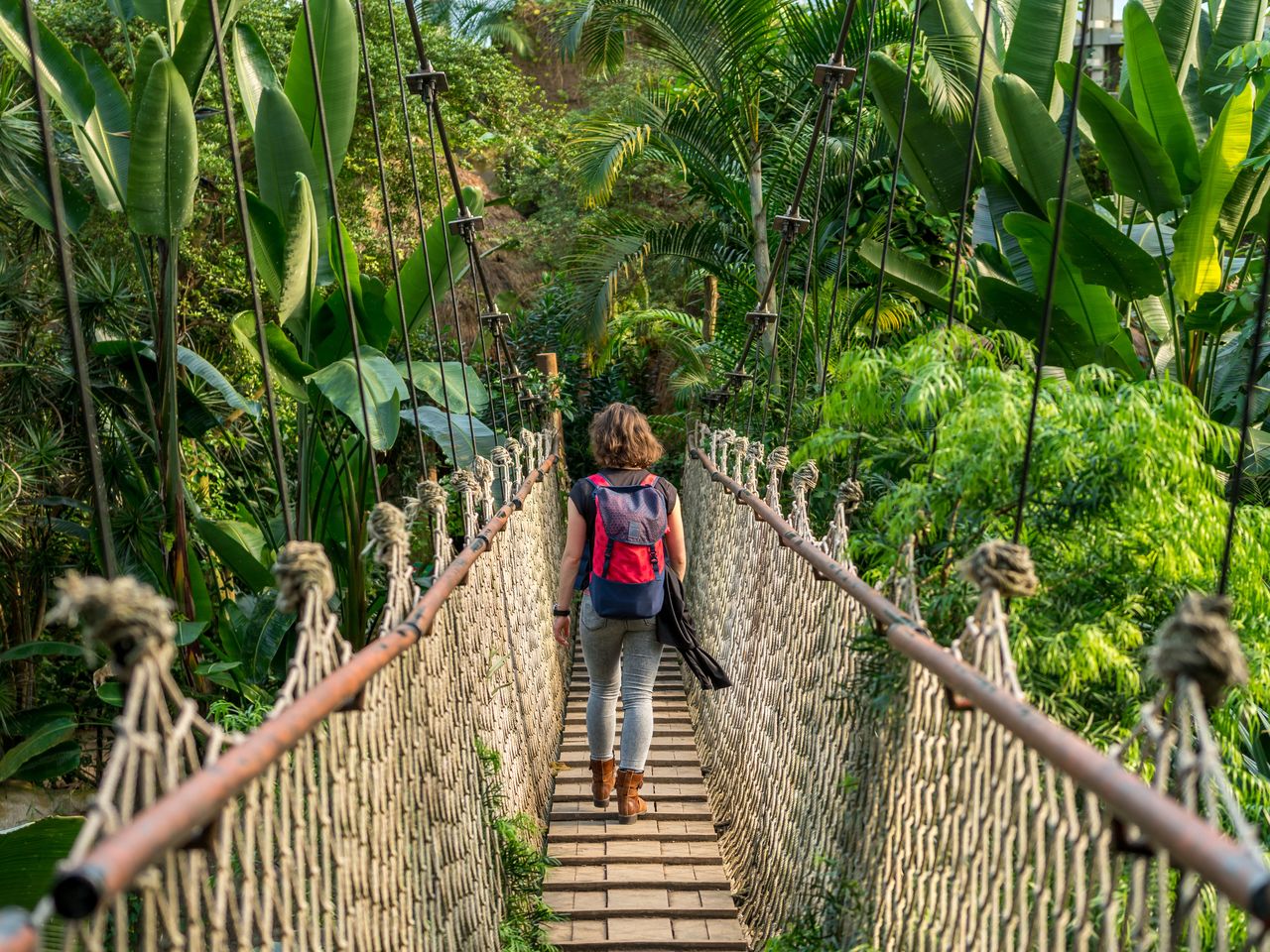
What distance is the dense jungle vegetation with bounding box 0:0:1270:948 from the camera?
2.49 m

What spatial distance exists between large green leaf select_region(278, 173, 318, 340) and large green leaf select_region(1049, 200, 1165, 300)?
101 inches

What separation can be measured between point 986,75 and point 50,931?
561 cm

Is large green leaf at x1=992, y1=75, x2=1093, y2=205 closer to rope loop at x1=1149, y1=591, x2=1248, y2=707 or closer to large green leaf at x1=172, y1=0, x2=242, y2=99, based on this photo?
large green leaf at x1=172, y1=0, x2=242, y2=99

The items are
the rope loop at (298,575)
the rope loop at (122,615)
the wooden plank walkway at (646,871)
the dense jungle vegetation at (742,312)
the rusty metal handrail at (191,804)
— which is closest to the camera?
the rusty metal handrail at (191,804)

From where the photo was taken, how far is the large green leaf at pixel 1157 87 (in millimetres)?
4590

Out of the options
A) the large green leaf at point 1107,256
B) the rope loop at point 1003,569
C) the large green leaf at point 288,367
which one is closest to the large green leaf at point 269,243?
the large green leaf at point 288,367

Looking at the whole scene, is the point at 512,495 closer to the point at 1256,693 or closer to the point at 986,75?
the point at 1256,693

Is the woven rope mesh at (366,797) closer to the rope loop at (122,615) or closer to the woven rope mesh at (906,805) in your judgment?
the rope loop at (122,615)

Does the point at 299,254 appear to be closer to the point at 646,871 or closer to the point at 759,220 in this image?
the point at 646,871

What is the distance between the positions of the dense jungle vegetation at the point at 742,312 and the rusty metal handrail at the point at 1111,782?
66 cm

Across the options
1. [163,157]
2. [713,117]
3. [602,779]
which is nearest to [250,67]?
[163,157]

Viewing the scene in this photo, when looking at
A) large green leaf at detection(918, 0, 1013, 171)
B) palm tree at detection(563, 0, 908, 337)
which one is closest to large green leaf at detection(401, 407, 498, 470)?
palm tree at detection(563, 0, 908, 337)

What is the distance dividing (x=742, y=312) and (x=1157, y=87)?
4519mm

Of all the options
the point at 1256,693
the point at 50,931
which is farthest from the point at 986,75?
the point at 50,931
